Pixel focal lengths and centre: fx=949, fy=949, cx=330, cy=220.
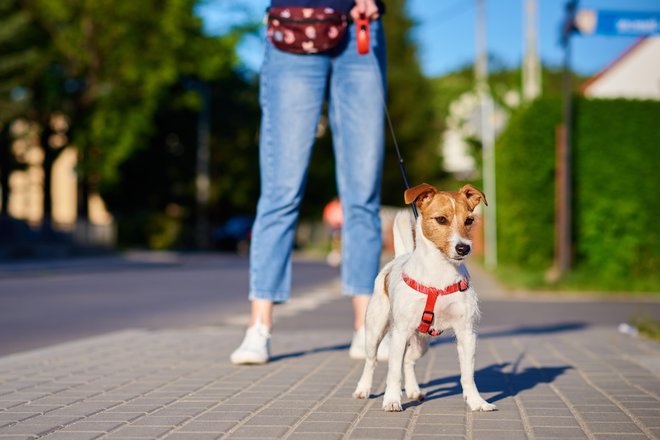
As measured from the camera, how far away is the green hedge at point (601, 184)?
16.5 metres

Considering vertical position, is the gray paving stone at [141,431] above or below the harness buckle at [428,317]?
below

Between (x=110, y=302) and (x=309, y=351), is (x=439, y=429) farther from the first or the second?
(x=110, y=302)

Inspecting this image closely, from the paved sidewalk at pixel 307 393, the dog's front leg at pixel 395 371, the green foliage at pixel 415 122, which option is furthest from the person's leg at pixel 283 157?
the green foliage at pixel 415 122

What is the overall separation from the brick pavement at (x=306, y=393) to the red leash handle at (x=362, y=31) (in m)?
1.89

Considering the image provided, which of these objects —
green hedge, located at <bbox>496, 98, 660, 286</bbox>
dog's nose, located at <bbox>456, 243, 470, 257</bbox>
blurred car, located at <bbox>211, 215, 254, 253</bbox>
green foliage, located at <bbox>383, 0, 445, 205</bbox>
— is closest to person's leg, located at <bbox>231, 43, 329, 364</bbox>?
dog's nose, located at <bbox>456, 243, 470, 257</bbox>

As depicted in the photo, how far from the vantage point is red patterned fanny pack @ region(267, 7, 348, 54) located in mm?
5676

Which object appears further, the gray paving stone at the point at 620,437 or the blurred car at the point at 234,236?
the blurred car at the point at 234,236

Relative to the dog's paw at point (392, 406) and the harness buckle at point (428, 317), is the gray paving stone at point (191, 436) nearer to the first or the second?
the dog's paw at point (392, 406)

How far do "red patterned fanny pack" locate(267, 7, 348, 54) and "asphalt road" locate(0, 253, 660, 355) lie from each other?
134 inches

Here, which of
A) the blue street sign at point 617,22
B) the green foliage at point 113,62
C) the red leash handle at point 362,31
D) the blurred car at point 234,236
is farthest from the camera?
the blurred car at point 234,236

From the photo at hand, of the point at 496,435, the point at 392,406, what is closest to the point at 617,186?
→ the point at 392,406

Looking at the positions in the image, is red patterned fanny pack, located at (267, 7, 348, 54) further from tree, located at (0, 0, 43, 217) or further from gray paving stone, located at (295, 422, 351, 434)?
tree, located at (0, 0, 43, 217)

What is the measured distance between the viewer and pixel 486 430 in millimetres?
3605

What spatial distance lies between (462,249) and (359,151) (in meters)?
1.96
